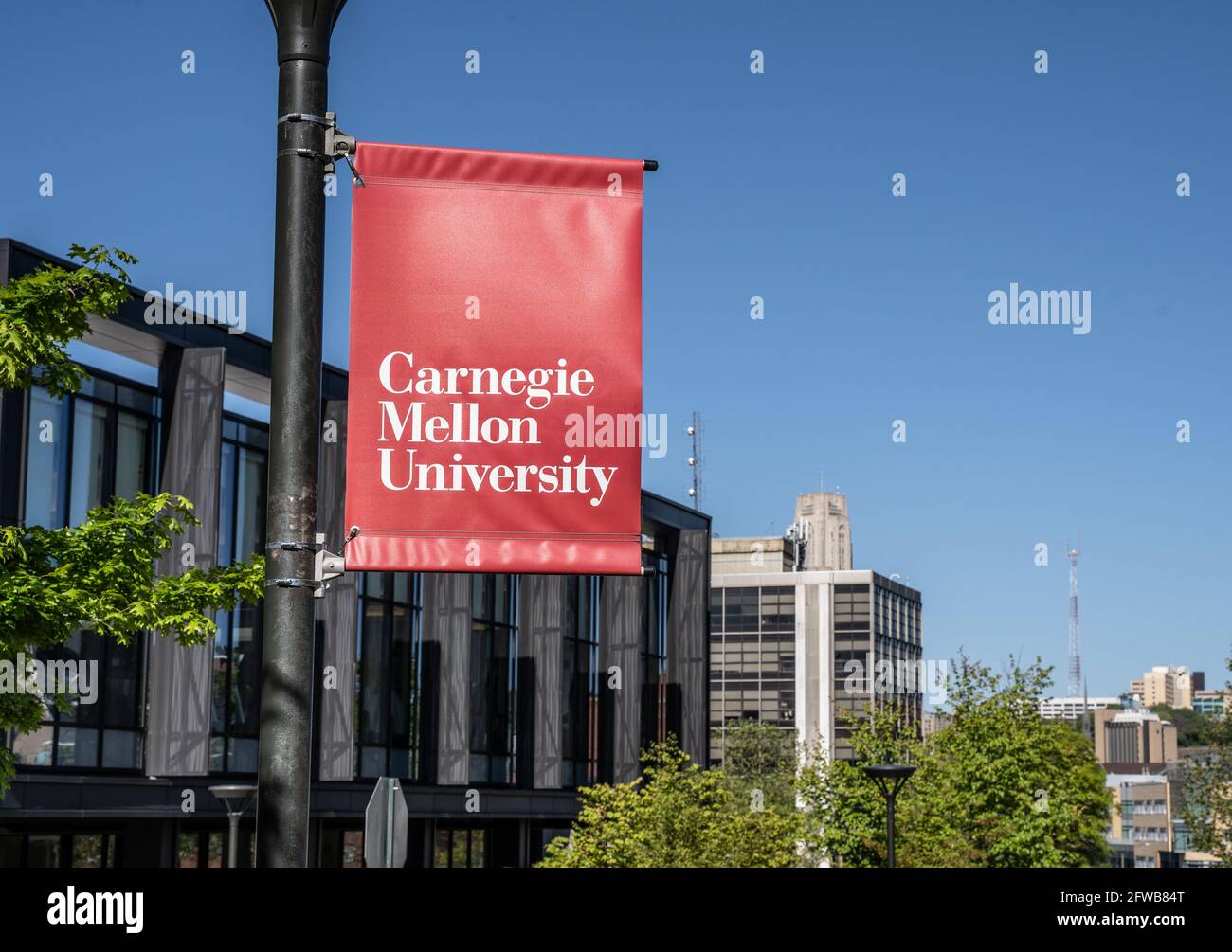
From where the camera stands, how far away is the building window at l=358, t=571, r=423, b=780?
4175cm

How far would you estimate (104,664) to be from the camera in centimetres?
3130

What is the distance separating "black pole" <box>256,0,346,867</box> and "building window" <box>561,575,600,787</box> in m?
46.3

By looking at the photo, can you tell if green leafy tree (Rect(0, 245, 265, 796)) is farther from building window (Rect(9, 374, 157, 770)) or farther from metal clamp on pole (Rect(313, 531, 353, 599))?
building window (Rect(9, 374, 157, 770))

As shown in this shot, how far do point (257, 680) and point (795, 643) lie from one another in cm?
10734

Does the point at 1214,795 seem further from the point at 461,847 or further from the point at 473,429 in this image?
the point at 473,429

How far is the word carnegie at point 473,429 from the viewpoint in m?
6.27

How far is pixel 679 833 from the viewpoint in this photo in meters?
36.7

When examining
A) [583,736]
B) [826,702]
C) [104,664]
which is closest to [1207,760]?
[583,736]

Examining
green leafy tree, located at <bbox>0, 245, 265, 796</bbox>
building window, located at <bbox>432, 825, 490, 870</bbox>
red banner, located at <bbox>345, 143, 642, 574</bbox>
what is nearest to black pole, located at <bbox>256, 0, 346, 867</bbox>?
red banner, located at <bbox>345, 143, 642, 574</bbox>

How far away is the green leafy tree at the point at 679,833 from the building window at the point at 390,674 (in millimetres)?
5622

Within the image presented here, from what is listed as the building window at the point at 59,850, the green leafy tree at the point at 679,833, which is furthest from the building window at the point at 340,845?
the building window at the point at 59,850

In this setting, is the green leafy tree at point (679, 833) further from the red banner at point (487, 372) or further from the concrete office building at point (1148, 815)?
the concrete office building at point (1148, 815)

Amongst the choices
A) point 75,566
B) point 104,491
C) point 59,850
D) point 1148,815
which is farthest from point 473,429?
point 1148,815
